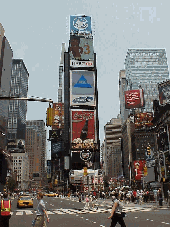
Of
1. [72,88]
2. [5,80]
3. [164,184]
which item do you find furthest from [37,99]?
[5,80]

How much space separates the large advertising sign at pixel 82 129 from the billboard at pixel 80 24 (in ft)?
120

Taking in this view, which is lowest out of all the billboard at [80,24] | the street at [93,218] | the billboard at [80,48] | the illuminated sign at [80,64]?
the street at [93,218]

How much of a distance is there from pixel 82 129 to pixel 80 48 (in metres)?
34.8

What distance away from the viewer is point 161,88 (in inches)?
2618

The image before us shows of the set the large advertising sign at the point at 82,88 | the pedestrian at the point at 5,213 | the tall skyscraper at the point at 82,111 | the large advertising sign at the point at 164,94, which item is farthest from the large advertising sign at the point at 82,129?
the pedestrian at the point at 5,213

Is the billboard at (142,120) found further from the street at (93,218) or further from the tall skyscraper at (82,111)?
the street at (93,218)

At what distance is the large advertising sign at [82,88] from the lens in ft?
379

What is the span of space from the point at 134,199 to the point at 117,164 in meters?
156

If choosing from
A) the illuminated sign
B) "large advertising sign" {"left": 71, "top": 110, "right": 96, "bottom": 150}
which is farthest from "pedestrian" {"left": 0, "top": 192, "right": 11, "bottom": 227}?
the illuminated sign

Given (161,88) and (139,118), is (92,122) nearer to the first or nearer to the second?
(139,118)

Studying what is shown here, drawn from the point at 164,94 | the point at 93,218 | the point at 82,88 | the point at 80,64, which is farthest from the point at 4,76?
the point at 93,218

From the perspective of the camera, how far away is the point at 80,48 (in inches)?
4914

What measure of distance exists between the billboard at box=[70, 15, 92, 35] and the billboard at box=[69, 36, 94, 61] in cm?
462

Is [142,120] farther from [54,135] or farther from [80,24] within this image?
[54,135]
